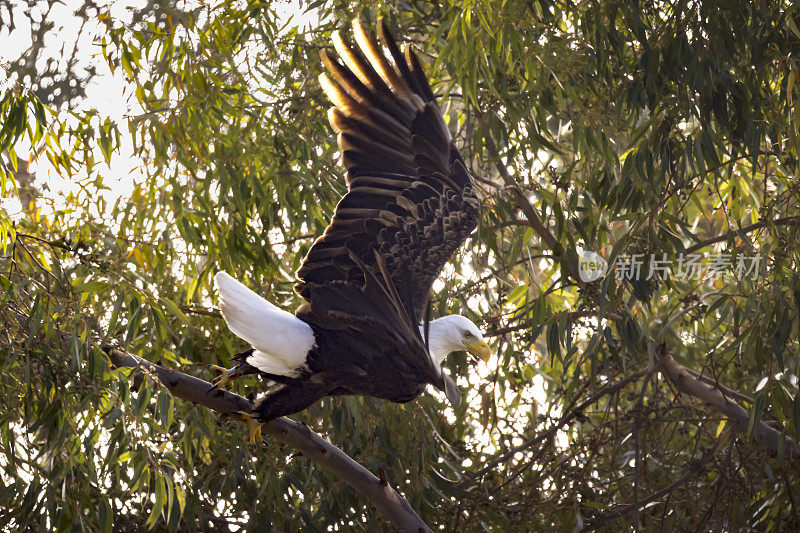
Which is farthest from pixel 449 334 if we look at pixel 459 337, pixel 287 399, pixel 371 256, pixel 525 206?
pixel 525 206

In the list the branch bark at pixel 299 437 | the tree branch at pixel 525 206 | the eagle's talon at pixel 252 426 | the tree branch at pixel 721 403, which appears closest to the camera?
the branch bark at pixel 299 437

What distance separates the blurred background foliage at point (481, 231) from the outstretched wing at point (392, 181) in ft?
1.02

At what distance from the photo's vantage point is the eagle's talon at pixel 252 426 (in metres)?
2.30

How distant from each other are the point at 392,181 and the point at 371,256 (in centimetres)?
18

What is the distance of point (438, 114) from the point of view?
245cm

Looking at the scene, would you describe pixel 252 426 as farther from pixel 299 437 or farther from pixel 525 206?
pixel 525 206

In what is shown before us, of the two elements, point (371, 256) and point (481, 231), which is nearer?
point (371, 256)

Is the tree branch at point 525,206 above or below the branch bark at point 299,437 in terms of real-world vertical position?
above

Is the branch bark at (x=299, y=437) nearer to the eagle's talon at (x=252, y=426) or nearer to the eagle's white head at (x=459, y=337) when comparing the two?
the eagle's talon at (x=252, y=426)

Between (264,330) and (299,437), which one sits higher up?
(264,330)

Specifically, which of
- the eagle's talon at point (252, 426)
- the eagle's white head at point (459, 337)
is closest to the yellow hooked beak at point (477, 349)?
the eagle's white head at point (459, 337)

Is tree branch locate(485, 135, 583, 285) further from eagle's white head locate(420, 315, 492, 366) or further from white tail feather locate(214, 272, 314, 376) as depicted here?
white tail feather locate(214, 272, 314, 376)

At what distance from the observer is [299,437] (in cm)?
231

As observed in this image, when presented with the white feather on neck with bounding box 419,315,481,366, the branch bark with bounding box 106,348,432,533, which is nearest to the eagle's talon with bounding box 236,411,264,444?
the branch bark with bounding box 106,348,432,533
